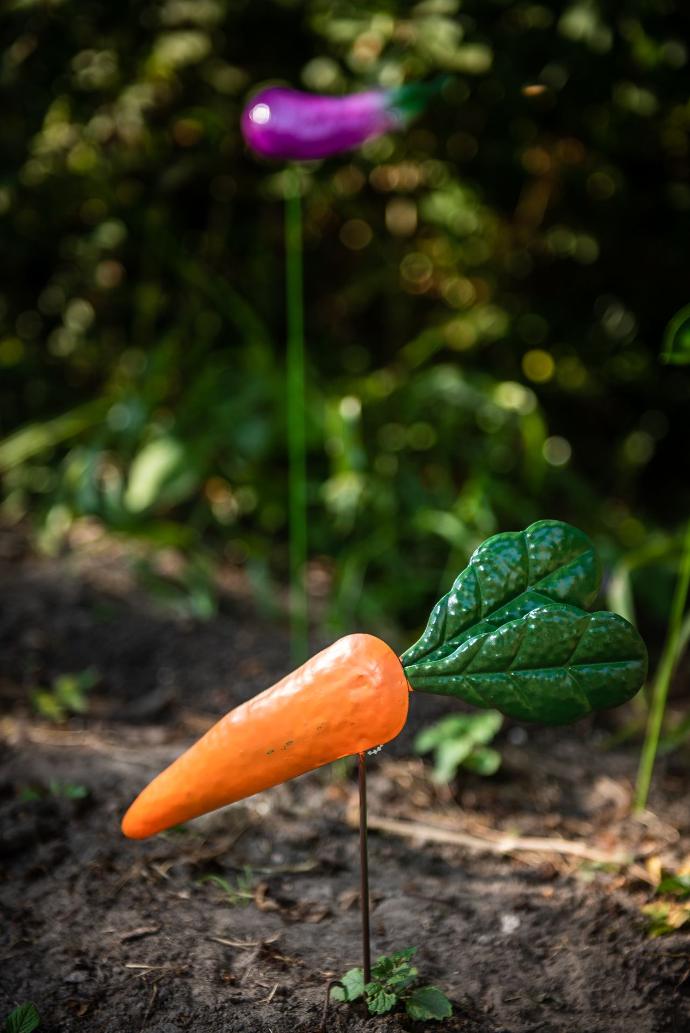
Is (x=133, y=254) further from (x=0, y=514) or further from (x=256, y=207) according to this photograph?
(x=0, y=514)

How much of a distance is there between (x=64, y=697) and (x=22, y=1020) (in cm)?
93

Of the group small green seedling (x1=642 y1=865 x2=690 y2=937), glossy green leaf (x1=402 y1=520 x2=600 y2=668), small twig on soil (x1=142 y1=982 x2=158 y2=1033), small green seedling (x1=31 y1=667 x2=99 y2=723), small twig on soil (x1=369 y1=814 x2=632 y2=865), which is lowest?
small green seedling (x1=31 y1=667 x2=99 y2=723)

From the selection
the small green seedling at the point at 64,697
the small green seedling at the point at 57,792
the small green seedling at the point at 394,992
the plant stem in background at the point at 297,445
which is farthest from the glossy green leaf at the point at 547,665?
the small green seedling at the point at 64,697

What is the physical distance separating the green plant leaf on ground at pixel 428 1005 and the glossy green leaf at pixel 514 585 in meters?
0.43

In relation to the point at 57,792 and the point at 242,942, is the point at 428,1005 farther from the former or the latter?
the point at 57,792

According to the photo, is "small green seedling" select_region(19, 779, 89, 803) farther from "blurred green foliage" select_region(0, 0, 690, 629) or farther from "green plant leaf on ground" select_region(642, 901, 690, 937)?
"green plant leaf on ground" select_region(642, 901, 690, 937)

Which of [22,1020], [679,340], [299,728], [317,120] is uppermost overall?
[317,120]

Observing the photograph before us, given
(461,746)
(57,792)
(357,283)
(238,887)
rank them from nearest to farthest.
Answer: (238,887) < (57,792) < (461,746) < (357,283)

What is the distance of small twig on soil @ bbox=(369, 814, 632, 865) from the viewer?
5.38ft

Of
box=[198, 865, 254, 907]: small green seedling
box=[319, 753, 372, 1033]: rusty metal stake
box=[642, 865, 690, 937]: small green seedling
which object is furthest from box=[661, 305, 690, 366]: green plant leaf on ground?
box=[198, 865, 254, 907]: small green seedling

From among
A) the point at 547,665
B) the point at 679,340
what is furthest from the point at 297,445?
the point at 547,665

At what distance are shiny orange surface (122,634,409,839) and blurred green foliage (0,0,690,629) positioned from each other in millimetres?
1164

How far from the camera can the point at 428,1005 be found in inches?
47.9

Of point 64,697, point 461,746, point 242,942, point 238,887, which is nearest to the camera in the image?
point 242,942
